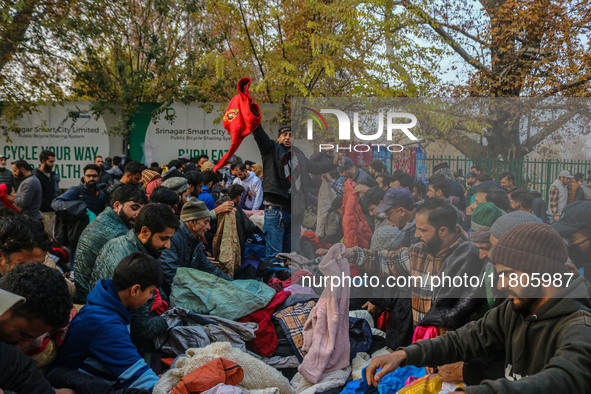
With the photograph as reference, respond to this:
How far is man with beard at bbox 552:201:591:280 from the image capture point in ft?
11.9

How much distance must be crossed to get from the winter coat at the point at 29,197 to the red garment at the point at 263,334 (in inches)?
141

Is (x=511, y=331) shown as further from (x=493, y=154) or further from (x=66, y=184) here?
(x=66, y=184)

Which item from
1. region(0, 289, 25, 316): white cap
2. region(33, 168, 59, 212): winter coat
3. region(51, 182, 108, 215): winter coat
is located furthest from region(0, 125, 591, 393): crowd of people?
region(33, 168, 59, 212): winter coat

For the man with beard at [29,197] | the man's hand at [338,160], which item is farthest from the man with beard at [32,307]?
the man with beard at [29,197]

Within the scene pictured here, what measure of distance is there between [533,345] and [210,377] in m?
1.73

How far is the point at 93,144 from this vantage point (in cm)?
1468

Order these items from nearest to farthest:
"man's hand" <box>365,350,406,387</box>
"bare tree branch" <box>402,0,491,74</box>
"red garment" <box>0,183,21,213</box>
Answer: "man's hand" <box>365,350,406,387</box> → "red garment" <box>0,183,21,213</box> → "bare tree branch" <box>402,0,491,74</box>

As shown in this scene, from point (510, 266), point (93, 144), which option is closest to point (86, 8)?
point (93, 144)

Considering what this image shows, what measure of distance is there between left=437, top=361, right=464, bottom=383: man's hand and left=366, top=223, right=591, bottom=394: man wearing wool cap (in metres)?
0.41

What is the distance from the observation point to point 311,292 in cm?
484

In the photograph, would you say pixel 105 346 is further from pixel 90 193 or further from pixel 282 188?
pixel 90 193

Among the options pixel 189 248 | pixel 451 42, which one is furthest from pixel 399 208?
pixel 451 42

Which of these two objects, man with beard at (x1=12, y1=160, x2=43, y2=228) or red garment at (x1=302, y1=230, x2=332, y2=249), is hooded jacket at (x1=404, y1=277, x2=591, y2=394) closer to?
red garment at (x1=302, y1=230, x2=332, y2=249)

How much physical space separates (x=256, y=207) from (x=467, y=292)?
19.2 ft
